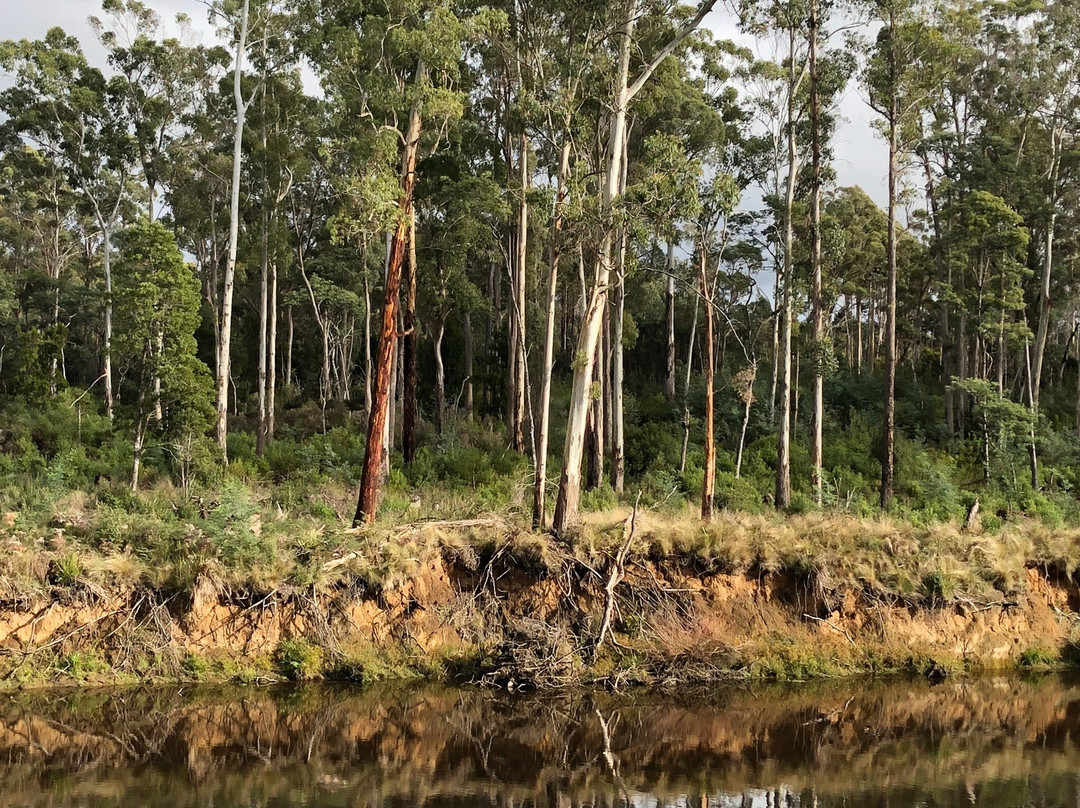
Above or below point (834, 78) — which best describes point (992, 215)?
below

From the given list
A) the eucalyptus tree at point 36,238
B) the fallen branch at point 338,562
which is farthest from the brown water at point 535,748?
the eucalyptus tree at point 36,238

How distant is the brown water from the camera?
30.8 ft

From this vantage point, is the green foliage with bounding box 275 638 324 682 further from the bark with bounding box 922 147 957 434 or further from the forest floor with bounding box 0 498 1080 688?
the bark with bounding box 922 147 957 434

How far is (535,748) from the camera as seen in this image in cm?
1098

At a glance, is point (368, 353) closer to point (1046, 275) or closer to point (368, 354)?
point (368, 354)

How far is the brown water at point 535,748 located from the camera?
940 cm

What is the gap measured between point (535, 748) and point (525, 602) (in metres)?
4.08

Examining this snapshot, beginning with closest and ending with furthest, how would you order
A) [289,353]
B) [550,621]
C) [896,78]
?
[550,621] < [896,78] < [289,353]

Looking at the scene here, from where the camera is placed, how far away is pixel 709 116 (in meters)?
30.0

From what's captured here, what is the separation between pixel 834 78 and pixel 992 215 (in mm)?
7982

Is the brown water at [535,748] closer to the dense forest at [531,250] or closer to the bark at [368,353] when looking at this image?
the dense forest at [531,250]

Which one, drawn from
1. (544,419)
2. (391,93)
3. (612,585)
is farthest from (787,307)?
(612,585)

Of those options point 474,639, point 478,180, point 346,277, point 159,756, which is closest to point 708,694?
point 474,639

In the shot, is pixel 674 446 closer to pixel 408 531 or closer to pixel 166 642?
pixel 408 531
